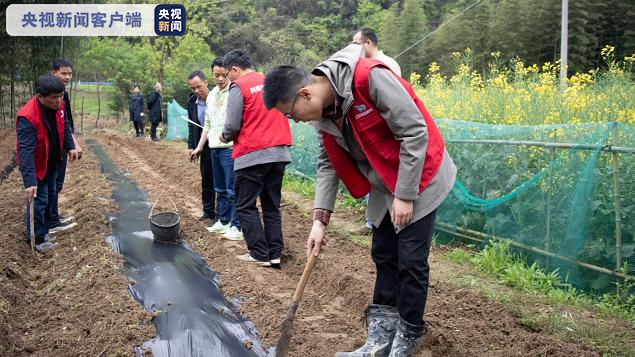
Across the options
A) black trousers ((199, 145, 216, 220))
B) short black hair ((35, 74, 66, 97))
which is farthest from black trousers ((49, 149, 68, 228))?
black trousers ((199, 145, 216, 220))

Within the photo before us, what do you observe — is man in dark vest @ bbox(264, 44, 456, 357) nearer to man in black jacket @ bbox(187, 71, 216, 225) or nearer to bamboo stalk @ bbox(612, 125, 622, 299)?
bamboo stalk @ bbox(612, 125, 622, 299)

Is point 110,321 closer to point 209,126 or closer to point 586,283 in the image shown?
point 209,126

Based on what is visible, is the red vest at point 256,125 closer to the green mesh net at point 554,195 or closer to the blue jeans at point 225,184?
the blue jeans at point 225,184

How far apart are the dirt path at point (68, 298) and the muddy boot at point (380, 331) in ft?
4.24

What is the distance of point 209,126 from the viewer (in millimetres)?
5602

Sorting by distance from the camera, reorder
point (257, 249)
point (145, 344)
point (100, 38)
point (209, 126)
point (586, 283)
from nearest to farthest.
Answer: point (145, 344), point (586, 283), point (257, 249), point (209, 126), point (100, 38)

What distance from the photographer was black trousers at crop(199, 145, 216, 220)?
604cm

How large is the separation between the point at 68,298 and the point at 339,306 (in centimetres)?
192

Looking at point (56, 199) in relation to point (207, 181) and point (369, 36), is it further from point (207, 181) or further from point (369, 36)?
point (369, 36)

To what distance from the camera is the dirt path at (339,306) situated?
9.82ft

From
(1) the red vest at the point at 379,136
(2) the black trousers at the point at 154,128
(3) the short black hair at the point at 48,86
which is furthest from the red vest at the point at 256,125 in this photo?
Result: (2) the black trousers at the point at 154,128

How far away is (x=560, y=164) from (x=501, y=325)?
1.45 m

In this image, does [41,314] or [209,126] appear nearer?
[41,314]

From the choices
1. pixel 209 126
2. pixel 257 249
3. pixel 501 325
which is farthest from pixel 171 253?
pixel 501 325
